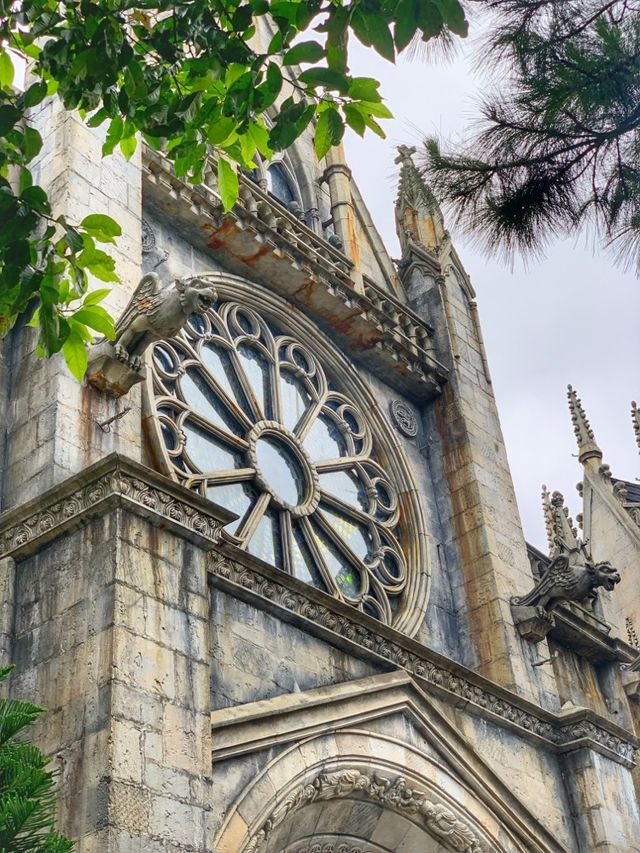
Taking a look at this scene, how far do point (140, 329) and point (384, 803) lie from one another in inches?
170

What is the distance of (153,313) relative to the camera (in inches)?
431

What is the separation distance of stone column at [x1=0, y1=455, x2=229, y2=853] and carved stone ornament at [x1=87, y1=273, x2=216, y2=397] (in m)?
1.29

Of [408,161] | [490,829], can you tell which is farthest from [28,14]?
[408,161]

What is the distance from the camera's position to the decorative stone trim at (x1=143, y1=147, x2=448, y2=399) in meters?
14.1

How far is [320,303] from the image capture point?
15633 millimetres

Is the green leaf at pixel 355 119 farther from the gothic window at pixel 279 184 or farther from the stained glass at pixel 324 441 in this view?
the gothic window at pixel 279 184

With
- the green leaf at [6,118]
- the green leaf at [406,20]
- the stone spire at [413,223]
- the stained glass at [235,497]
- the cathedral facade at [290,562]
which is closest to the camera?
the green leaf at [406,20]

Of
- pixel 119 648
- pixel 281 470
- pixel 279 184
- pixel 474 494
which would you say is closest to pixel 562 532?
pixel 474 494

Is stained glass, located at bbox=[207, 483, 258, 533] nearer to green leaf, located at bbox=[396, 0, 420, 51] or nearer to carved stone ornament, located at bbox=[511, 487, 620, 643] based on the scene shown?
carved stone ornament, located at bbox=[511, 487, 620, 643]

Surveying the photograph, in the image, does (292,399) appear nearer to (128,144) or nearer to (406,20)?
(128,144)

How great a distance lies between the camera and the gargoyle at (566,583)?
47.4ft

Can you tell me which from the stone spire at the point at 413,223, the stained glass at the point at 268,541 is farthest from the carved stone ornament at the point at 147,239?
the stone spire at the point at 413,223

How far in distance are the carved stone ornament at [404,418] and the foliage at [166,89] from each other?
7.87 metres

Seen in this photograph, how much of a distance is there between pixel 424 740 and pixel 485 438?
5.03m
